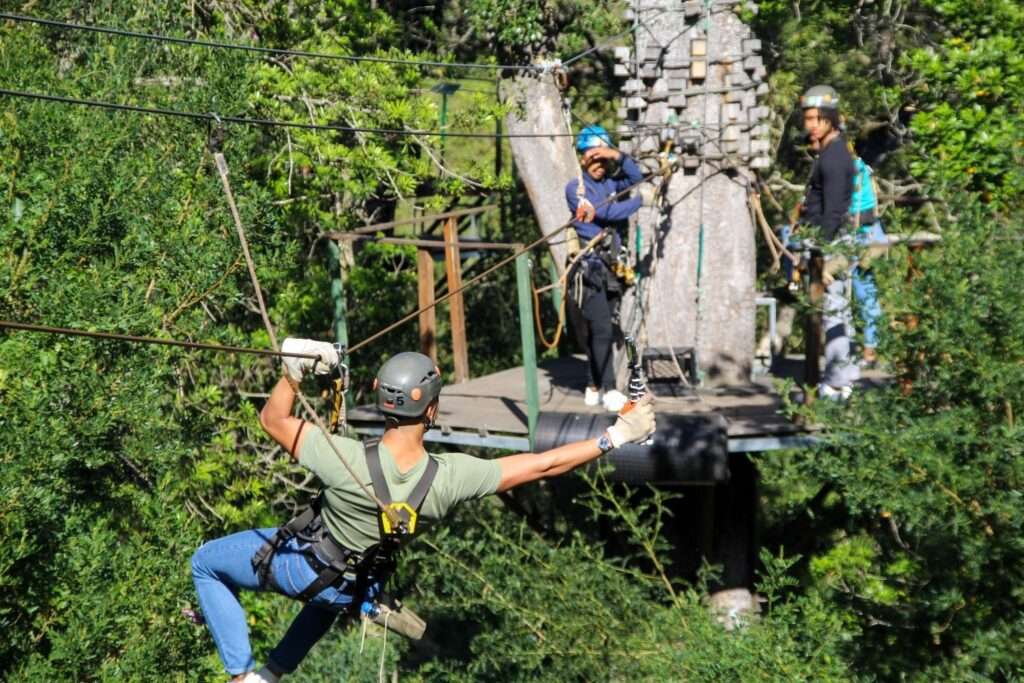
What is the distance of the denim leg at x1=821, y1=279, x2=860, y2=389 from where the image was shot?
8805 mm

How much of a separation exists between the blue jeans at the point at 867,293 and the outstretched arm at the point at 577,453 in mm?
2672

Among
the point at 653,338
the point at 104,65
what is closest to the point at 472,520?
the point at 653,338

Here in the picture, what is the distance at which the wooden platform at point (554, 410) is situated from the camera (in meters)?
9.23

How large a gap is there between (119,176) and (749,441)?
4.28 meters

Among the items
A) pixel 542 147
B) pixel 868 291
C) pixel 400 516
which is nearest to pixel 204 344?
pixel 400 516

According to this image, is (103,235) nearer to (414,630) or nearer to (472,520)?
(414,630)

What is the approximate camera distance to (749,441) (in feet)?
30.1

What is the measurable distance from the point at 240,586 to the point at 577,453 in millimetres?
1605

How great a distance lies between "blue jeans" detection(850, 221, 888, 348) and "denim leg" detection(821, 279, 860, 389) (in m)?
0.13

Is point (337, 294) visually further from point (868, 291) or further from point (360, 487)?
point (360, 487)

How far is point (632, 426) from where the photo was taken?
5.52 metres

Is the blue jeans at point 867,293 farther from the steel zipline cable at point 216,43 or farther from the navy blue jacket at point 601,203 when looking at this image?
the steel zipline cable at point 216,43

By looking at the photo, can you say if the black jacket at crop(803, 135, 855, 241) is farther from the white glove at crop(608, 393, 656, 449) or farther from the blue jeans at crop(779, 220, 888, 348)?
the white glove at crop(608, 393, 656, 449)

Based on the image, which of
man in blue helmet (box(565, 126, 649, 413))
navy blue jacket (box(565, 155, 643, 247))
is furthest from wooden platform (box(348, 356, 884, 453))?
navy blue jacket (box(565, 155, 643, 247))
